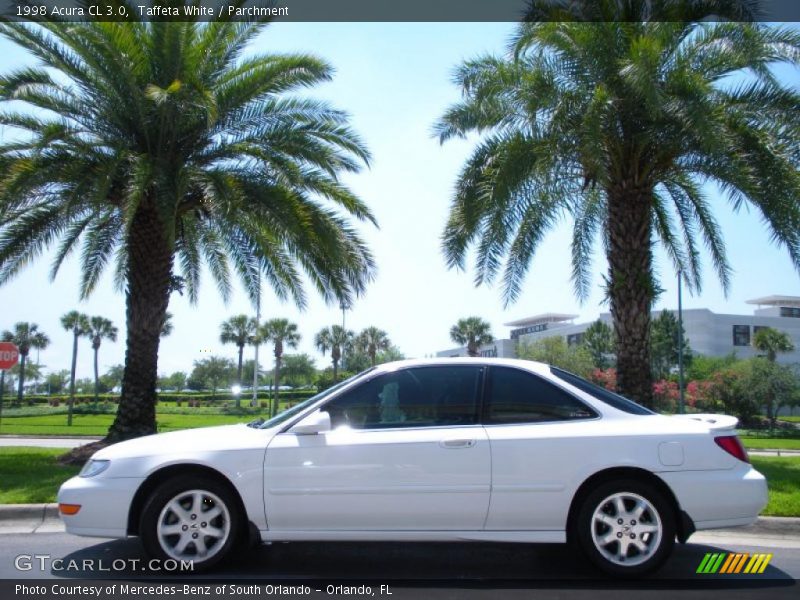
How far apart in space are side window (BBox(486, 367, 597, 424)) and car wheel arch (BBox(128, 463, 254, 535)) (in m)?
1.91

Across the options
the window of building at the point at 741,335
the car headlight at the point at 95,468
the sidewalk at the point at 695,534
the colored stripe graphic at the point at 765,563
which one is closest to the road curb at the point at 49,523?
the sidewalk at the point at 695,534

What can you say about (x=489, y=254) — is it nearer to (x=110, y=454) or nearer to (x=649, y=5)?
(x=649, y=5)

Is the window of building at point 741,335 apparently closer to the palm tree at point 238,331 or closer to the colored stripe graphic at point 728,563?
the palm tree at point 238,331

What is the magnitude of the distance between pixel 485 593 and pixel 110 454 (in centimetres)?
290

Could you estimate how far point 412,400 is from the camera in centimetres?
548

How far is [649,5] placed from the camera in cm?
1245

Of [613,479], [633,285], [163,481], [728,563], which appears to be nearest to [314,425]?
[163,481]

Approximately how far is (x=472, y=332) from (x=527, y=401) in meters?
51.6

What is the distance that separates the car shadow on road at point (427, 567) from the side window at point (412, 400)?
1.12 metres

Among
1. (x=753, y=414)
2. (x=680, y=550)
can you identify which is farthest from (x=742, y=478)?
(x=753, y=414)

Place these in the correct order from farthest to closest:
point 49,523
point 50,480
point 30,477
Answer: point 30,477
point 50,480
point 49,523

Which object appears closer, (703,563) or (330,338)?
(703,563)

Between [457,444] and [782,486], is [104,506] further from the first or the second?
[782,486]

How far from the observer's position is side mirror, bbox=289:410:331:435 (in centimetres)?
520
